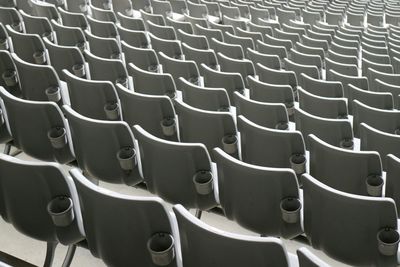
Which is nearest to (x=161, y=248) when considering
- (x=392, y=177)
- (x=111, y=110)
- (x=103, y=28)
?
(x=392, y=177)

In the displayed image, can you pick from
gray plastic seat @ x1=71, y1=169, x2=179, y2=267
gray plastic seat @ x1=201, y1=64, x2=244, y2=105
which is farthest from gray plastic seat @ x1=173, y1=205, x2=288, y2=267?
gray plastic seat @ x1=201, y1=64, x2=244, y2=105

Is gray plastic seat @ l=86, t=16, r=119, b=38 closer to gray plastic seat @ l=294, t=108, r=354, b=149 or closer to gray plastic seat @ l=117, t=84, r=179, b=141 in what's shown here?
gray plastic seat @ l=117, t=84, r=179, b=141

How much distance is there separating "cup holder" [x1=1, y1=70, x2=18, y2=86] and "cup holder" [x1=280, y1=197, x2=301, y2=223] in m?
1.25

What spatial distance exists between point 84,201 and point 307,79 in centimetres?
163

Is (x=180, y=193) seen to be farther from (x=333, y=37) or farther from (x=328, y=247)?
(x=333, y=37)

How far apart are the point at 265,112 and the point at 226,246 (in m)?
1.00

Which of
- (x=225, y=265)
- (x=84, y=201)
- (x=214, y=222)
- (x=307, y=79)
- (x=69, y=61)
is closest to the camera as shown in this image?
(x=225, y=265)

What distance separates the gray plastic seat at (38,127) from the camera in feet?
4.95

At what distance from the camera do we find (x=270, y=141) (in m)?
1.58

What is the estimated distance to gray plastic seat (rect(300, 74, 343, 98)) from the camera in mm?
2416

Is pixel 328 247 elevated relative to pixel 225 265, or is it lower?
lower

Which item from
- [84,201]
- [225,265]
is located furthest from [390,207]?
[84,201]

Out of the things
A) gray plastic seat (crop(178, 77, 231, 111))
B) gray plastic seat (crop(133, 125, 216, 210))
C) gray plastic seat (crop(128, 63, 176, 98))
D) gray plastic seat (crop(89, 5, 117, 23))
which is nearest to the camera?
gray plastic seat (crop(133, 125, 216, 210))

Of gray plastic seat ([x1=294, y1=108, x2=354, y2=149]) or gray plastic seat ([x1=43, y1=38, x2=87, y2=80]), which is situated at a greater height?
gray plastic seat ([x1=43, y1=38, x2=87, y2=80])
